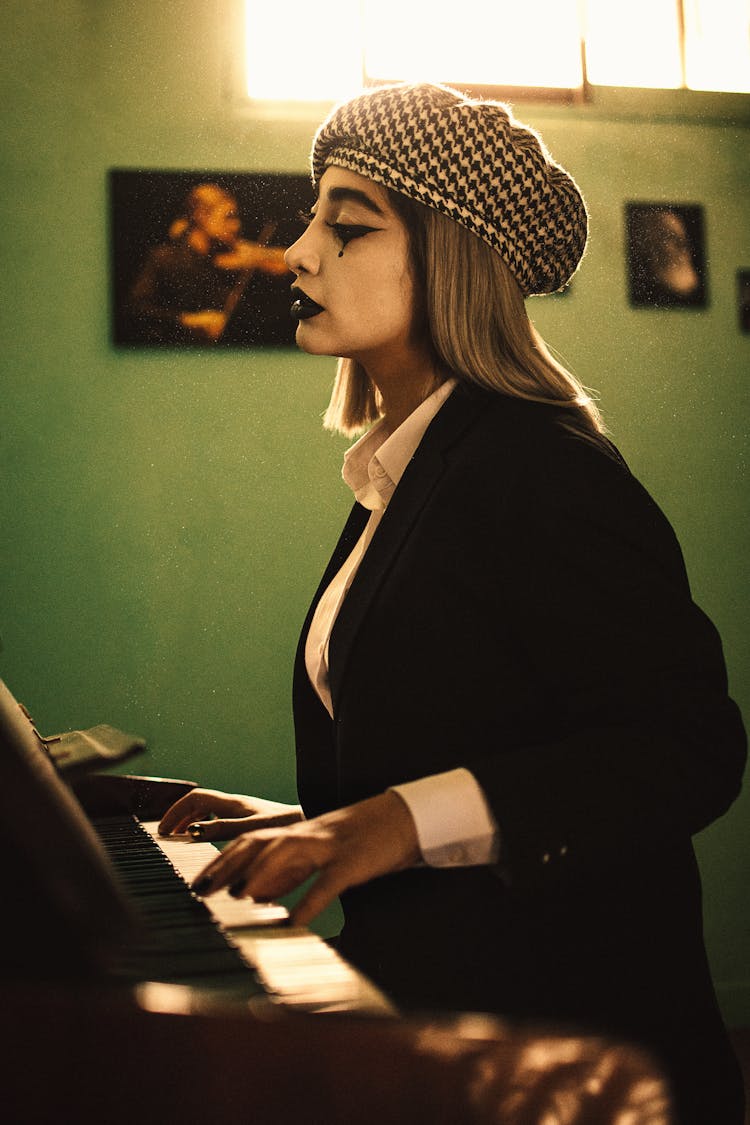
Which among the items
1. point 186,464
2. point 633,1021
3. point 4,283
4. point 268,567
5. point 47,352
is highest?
point 4,283

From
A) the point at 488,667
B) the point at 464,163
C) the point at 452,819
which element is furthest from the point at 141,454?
the point at 452,819

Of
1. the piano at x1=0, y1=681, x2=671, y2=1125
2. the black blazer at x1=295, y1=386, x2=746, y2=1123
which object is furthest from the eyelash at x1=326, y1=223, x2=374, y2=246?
the piano at x1=0, y1=681, x2=671, y2=1125

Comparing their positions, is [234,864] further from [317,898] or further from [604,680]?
[604,680]

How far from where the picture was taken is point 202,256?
10.1ft

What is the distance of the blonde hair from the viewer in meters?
1.37

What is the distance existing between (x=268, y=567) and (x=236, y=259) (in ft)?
2.86

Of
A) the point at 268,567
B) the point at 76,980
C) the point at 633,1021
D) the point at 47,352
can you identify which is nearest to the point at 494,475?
the point at 633,1021

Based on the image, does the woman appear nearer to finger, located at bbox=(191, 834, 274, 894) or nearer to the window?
finger, located at bbox=(191, 834, 274, 894)

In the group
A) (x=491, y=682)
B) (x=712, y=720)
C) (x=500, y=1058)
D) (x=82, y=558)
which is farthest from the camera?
(x=82, y=558)

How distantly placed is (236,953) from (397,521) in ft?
2.18

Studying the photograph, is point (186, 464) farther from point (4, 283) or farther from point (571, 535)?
point (571, 535)

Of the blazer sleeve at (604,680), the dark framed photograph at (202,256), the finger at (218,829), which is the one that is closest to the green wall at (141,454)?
the dark framed photograph at (202,256)

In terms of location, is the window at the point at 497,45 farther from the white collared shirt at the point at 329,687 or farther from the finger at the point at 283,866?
the finger at the point at 283,866

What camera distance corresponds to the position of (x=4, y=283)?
9.84 ft
